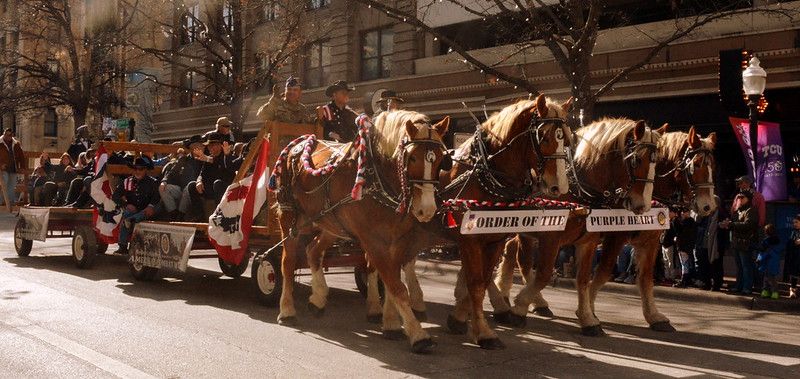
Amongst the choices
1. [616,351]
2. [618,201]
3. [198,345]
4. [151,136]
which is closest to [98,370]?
[198,345]

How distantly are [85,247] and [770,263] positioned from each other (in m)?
10.8

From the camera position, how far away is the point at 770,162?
44.2 ft

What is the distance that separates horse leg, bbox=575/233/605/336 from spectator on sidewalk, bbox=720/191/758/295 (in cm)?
501

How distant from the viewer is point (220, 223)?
1042 centimetres

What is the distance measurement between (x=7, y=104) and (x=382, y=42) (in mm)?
19121

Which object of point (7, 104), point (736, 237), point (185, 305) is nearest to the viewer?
point (185, 305)

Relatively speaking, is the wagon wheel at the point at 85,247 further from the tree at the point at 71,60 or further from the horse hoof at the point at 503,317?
the tree at the point at 71,60

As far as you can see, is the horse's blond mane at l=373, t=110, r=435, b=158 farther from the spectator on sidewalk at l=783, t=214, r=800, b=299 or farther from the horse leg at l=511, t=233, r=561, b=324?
the spectator on sidewalk at l=783, t=214, r=800, b=299

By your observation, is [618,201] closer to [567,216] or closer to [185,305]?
[567,216]

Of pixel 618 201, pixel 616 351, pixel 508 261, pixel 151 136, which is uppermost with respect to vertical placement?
pixel 151 136

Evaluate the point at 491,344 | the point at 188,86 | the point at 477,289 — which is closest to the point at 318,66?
A: the point at 188,86

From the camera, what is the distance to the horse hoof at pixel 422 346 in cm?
738

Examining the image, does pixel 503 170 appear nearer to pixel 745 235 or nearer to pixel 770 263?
pixel 745 235

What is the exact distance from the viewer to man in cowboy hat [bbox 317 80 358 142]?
34.7 feet
